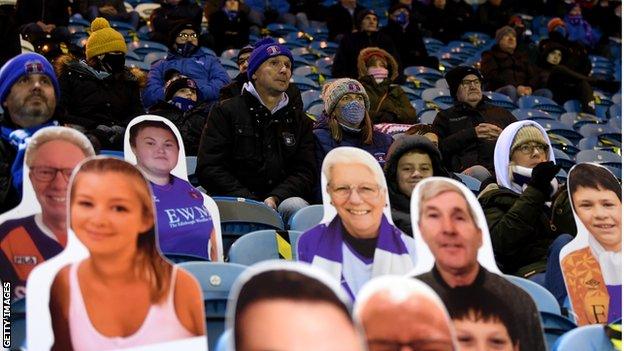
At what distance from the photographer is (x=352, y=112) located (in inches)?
265

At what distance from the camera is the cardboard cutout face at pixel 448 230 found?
4324 mm

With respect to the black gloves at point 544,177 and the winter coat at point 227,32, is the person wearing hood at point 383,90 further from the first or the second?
the winter coat at point 227,32

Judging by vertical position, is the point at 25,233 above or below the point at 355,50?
below

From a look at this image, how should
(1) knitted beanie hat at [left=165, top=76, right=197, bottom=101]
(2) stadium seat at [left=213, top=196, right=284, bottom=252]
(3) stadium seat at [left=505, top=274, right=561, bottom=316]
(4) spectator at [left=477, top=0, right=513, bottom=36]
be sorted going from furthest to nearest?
(4) spectator at [left=477, top=0, right=513, bottom=36], (1) knitted beanie hat at [left=165, top=76, right=197, bottom=101], (2) stadium seat at [left=213, top=196, right=284, bottom=252], (3) stadium seat at [left=505, top=274, right=561, bottom=316]

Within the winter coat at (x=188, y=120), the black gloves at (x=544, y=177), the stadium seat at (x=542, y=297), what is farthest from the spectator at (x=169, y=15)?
the stadium seat at (x=542, y=297)

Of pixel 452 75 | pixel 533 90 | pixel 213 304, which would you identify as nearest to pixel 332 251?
pixel 213 304

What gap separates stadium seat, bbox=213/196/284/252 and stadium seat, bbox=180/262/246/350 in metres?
1.22

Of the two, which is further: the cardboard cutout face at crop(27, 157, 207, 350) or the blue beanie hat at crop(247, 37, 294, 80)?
the blue beanie hat at crop(247, 37, 294, 80)

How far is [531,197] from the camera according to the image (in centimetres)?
555

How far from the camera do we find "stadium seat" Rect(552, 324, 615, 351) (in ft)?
14.1

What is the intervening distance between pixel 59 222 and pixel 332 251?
3.42 ft

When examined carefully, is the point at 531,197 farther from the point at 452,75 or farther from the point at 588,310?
the point at 452,75

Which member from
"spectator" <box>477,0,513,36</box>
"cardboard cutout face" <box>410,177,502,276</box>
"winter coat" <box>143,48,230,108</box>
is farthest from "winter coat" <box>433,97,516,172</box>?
"spectator" <box>477,0,513,36</box>

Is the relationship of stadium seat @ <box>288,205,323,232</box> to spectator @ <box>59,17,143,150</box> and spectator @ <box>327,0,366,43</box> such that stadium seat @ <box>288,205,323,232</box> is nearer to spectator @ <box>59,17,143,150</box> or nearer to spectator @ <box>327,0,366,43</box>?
spectator @ <box>59,17,143,150</box>
